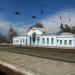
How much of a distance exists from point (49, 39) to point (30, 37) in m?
14.0

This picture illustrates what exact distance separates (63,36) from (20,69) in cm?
4914

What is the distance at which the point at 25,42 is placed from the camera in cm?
8475

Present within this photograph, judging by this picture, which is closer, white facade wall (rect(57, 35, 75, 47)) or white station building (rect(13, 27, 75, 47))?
white facade wall (rect(57, 35, 75, 47))

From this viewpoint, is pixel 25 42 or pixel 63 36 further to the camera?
pixel 25 42

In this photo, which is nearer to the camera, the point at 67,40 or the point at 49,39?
the point at 67,40

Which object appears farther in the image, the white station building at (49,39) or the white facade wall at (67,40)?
the white station building at (49,39)

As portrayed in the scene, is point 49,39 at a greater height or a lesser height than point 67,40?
greater

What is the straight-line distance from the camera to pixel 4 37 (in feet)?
553

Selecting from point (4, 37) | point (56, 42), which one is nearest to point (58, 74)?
point (56, 42)

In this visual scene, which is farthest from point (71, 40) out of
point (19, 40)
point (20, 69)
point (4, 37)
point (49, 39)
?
point (4, 37)

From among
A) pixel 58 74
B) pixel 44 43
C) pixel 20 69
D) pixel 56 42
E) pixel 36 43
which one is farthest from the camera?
pixel 36 43

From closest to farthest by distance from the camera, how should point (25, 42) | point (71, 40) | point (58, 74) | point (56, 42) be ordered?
point (58, 74) < point (71, 40) < point (56, 42) < point (25, 42)

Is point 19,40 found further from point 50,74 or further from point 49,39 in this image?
point 50,74

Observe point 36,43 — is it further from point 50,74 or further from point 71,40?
point 50,74
